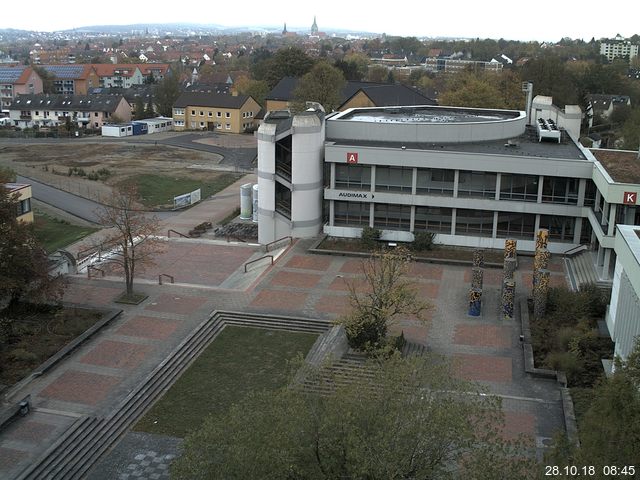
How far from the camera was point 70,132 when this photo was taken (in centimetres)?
9769

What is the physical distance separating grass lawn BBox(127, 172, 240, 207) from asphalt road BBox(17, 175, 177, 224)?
395cm

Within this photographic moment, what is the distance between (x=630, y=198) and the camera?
33250 millimetres

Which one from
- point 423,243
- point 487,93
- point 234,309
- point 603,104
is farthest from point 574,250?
point 603,104

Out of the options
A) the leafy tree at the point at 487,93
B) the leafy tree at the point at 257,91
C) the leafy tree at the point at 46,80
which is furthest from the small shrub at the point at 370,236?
the leafy tree at the point at 46,80

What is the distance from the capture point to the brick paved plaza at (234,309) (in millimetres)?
23219

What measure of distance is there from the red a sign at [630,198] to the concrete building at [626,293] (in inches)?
291

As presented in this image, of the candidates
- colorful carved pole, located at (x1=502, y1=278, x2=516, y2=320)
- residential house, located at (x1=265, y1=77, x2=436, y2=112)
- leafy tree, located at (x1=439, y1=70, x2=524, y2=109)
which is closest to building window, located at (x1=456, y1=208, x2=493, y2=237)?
colorful carved pole, located at (x1=502, y1=278, x2=516, y2=320)

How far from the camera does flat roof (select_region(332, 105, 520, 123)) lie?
48.5m

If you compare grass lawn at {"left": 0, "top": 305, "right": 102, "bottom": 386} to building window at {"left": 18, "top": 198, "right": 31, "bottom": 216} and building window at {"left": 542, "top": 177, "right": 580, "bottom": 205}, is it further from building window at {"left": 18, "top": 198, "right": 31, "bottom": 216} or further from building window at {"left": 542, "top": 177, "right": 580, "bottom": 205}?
building window at {"left": 542, "top": 177, "right": 580, "bottom": 205}

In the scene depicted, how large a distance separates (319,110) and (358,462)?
3414 centimetres

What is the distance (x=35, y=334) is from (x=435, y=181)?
23530 mm

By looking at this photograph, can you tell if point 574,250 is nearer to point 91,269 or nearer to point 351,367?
point 351,367

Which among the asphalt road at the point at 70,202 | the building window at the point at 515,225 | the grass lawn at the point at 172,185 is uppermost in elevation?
the building window at the point at 515,225

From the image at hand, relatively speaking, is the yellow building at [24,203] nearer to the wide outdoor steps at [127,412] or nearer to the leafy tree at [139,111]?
the wide outdoor steps at [127,412]
